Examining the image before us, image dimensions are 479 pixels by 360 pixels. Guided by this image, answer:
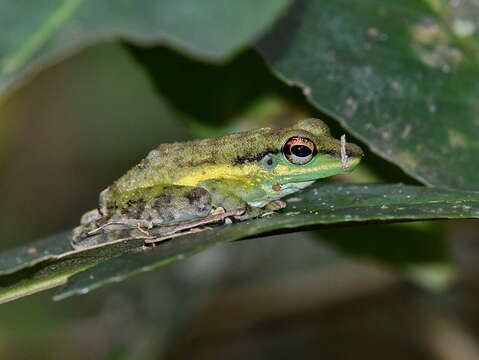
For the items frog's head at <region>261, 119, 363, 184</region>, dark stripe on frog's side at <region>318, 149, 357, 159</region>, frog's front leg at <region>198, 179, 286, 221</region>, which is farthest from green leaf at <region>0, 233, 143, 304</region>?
dark stripe on frog's side at <region>318, 149, 357, 159</region>

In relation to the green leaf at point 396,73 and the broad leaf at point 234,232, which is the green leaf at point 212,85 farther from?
the broad leaf at point 234,232

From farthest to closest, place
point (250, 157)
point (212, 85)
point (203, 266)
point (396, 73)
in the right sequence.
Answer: point (203, 266)
point (212, 85)
point (250, 157)
point (396, 73)

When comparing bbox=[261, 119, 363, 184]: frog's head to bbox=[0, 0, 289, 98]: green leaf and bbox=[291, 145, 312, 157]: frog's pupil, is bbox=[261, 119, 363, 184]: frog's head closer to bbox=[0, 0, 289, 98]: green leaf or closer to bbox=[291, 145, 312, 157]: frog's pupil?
bbox=[291, 145, 312, 157]: frog's pupil

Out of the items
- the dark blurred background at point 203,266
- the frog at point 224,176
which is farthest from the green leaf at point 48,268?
the dark blurred background at point 203,266

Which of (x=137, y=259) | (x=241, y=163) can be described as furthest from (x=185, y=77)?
(x=137, y=259)

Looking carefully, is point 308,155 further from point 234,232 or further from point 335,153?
point 234,232

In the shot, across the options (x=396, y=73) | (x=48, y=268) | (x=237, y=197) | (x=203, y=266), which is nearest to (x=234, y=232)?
(x=48, y=268)
